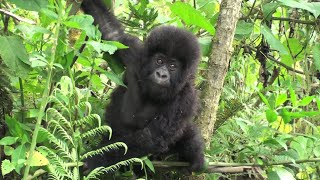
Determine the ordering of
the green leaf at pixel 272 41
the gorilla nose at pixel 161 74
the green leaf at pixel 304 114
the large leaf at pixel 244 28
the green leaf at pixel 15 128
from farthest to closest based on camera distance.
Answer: the large leaf at pixel 244 28
the green leaf at pixel 272 41
the gorilla nose at pixel 161 74
the green leaf at pixel 304 114
the green leaf at pixel 15 128

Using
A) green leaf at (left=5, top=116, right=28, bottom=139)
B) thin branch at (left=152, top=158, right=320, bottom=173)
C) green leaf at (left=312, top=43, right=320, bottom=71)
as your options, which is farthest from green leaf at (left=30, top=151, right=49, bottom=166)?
green leaf at (left=312, top=43, right=320, bottom=71)

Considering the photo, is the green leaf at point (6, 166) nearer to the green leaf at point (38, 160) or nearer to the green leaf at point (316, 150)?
the green leaf at point (38, 160)

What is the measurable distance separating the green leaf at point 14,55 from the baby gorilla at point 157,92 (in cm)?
75

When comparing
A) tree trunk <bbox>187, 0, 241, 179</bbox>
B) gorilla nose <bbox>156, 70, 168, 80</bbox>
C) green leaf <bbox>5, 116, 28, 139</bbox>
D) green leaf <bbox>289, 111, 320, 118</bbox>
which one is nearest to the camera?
green leaf <bbox>5, 116, 28, 139</bbox>

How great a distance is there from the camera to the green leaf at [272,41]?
10.3ft

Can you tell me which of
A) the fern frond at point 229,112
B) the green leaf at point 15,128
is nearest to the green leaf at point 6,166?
the green leaf at point 15,128

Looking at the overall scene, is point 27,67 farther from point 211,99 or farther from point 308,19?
point 308,19

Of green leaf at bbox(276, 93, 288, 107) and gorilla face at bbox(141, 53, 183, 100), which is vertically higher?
gorilla face at bbox(141, 53, 183, 100)

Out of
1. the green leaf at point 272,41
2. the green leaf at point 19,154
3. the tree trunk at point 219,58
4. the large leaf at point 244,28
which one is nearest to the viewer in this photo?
the green leaf at point 19,154

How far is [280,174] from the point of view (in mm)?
2822

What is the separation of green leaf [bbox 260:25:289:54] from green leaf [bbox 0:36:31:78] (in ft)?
5.37

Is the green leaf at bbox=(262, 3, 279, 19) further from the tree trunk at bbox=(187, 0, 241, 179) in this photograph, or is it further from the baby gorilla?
the baby gorilla

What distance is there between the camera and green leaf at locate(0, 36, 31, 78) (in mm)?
2225

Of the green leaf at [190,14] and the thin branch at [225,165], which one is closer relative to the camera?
the thin branch at [225,165]
